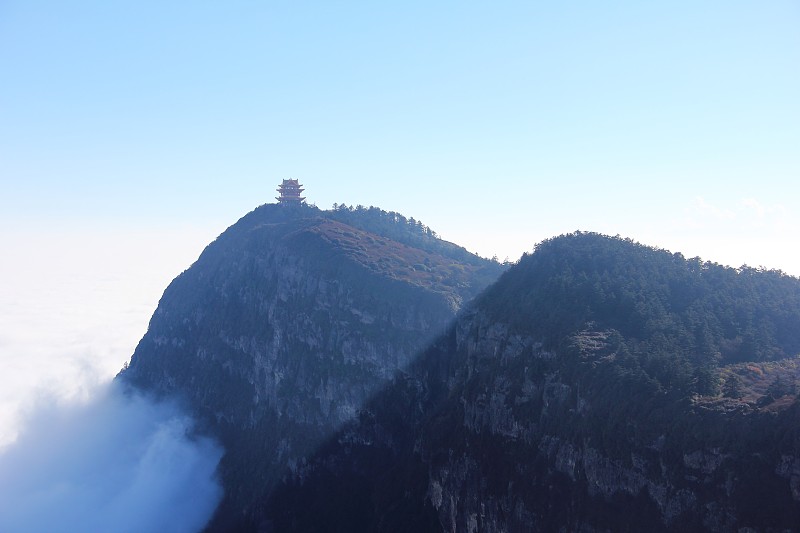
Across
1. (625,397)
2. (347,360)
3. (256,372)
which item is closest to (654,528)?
(625,397)

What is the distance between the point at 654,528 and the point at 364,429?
7692 cm

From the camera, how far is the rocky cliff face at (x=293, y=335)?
136250 mm

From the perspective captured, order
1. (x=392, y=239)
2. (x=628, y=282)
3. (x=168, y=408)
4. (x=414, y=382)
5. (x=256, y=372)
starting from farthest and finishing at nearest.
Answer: (x=392, y=239) → (x=168, y=408) → (x=256, y=372) → (x=414, y=382) → (x=628, y=282)

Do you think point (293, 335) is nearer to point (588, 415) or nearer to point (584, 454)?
point (588, 415)

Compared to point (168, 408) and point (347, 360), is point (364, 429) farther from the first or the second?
point (168, 408)

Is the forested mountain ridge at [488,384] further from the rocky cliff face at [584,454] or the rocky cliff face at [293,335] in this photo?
the rocky cliff face at [293,335]

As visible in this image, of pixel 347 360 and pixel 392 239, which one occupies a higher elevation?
pixel 392 239

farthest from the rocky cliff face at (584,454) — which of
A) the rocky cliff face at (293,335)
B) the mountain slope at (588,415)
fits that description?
the rocky cliff face at (293,335)

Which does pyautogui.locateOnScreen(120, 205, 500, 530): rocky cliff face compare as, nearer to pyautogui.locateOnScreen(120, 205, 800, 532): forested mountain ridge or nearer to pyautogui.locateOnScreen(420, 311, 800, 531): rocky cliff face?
pyautogui.locateOnScreen(120, 205, 800, 532): forested mountain ridge

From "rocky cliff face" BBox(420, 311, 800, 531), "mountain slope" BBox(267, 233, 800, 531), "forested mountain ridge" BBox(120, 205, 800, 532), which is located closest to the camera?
"rocky cliff face" BBox(420, 311, 800, 531)

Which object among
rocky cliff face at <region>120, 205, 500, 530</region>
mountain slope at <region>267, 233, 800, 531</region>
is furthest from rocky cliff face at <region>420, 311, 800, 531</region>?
rocky cliff face at <region>120, 205, 500, 530</region>

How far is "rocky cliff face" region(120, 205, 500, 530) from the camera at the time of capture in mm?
136250

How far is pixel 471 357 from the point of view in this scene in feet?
339

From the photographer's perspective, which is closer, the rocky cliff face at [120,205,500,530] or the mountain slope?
the mountain slope
